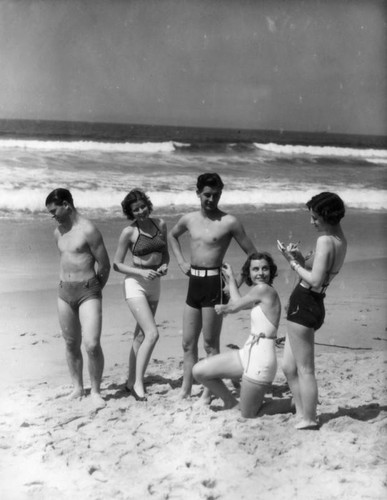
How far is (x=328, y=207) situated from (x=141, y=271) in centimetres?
173

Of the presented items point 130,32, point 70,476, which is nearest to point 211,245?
point 70,476

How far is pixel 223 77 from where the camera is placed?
72.7ft

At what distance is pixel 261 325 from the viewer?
172 inches

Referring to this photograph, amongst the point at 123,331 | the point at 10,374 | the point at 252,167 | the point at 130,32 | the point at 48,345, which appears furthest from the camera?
the point at 252,167

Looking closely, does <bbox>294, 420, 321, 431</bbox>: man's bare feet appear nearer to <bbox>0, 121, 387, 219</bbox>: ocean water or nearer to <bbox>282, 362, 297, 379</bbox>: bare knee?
<bbox>282, 362, 297, 379</bbox>: bare knee

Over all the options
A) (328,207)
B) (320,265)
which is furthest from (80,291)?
(328,207)

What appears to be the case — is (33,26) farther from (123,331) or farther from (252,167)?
(252,167)

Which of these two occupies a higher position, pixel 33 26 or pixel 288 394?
pixel 33 26

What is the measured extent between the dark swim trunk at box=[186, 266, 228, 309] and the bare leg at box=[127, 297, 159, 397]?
0.41 metres

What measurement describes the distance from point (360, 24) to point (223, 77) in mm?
15167

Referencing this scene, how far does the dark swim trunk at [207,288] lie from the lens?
492cm

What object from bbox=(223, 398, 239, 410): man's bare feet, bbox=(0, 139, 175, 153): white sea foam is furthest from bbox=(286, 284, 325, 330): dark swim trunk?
bbox=(0, 139, 175, 153): white sea foam

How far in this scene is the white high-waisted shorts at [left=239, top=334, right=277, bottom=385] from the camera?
4312 mm

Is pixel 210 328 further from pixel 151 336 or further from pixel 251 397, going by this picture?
pixel 251 397
